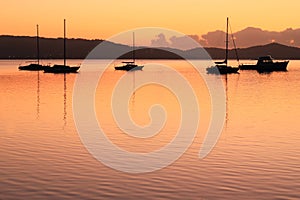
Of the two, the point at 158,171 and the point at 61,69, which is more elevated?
the point at 61,69

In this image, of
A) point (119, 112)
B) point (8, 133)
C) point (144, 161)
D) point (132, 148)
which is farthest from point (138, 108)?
point (144, 161)

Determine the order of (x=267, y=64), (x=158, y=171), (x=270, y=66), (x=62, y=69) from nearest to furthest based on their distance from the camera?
(x=158, y=171)
(x=62, y=69)
(x=267, y=64)
(x=270, y=66)

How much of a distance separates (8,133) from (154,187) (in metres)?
17.7

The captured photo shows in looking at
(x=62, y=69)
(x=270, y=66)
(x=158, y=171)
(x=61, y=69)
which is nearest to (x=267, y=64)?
(x=270, y=66)

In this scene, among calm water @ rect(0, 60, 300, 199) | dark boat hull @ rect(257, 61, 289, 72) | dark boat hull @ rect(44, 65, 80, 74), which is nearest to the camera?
calm water @ rect(0, 60, 300, 199)

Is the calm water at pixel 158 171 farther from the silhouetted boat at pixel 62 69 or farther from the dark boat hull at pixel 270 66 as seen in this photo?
the dark boat hull at pixel 270 66

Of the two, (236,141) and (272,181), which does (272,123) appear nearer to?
(236,141)

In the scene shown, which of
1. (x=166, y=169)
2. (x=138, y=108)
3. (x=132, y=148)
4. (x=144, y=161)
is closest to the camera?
(x=166, y=169)

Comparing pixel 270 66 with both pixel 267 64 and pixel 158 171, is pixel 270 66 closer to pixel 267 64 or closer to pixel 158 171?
pixel 267 64

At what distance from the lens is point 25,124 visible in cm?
4006

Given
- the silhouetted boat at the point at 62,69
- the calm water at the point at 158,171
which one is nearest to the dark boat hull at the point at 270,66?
the silhouetted boat at the point at 62,69

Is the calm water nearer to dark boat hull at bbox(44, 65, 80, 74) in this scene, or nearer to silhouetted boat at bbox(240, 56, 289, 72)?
dark boat hull at bbox(44, 65, 80, 74)

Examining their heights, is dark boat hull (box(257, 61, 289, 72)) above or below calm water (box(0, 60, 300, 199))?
above

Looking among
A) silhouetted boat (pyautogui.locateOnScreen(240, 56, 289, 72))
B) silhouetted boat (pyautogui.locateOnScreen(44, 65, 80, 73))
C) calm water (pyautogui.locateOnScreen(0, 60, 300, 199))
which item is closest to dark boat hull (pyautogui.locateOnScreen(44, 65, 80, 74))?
silhouetted boat (pyautogui.locateOnScreen(44, 65, 80, 73))
